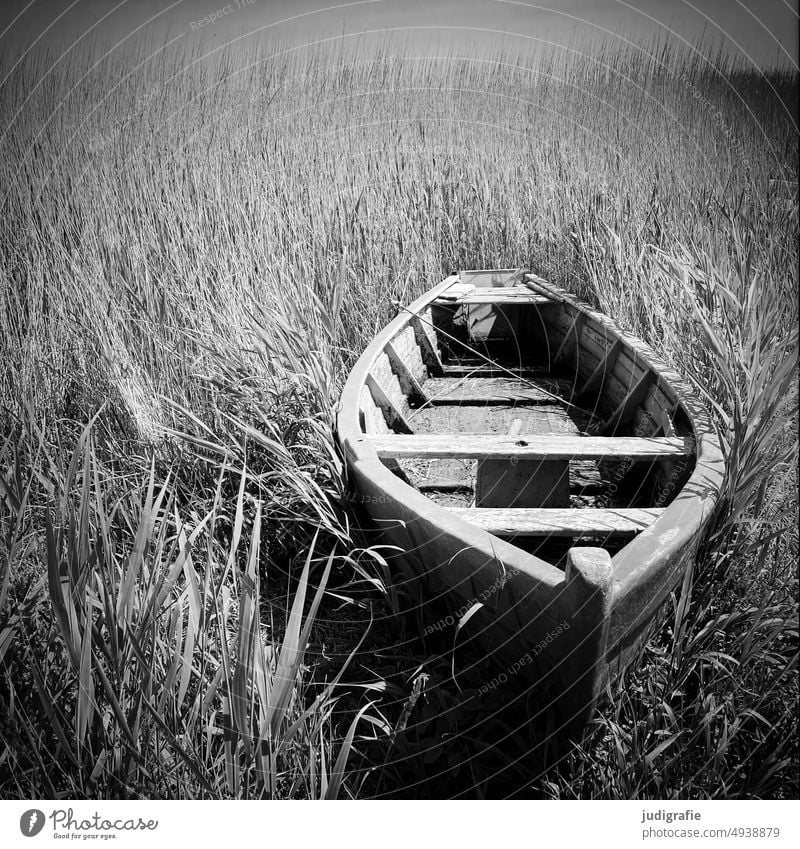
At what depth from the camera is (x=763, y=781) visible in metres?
1.18

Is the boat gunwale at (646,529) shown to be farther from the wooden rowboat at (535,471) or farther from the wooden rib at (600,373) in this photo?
the wooden rib at (600,373)

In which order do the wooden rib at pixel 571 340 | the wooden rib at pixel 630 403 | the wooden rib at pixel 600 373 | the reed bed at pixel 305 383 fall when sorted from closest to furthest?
1. the reed bed at pixel 305 383
2. the wooden rib at pixel 630 403
3. the wooden rib at pixel 600 373
4. the wooden rib at pixel 571 340

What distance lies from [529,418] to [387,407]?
788mm

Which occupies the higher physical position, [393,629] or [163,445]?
[163,445]

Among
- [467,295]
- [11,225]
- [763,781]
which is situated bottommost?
[763,781]

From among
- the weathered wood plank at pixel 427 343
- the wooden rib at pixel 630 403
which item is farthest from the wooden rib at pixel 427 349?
the wooden rib at pixel 630 403

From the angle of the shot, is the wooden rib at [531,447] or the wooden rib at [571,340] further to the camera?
the wooden rib at [571,340]

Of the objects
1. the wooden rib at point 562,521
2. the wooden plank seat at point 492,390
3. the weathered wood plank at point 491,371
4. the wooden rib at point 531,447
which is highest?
the wooden rib at point 531,447

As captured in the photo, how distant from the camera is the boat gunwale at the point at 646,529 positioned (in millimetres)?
1168

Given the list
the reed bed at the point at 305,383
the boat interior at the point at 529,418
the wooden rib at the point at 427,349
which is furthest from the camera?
the wooden rib at the point at 427,349
